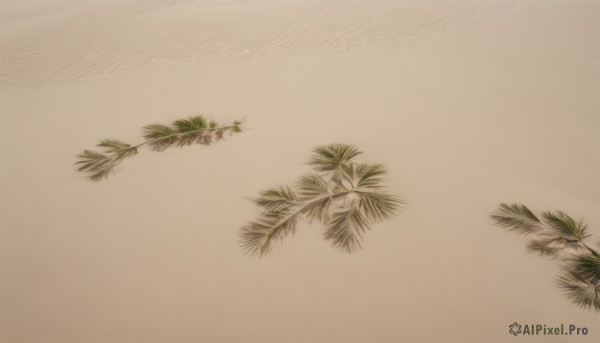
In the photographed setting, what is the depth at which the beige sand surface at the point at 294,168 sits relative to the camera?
8.38 feet

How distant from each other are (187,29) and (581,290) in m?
6.57

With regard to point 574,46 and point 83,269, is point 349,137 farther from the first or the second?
point 574,46

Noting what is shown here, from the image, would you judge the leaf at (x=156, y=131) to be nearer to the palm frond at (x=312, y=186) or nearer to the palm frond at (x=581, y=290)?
the palm frond at (x=312, y=186)

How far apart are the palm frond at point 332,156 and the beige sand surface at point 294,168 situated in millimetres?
187

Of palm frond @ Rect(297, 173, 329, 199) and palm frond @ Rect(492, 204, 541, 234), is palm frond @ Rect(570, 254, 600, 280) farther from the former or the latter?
palm frond @ Rect(297, 173, 329, 199)

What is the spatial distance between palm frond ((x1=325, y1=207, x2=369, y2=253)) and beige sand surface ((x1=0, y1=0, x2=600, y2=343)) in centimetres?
10

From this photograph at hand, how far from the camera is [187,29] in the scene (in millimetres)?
6598

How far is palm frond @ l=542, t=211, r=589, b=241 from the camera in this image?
282 centimetres

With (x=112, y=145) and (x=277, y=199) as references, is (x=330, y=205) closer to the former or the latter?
(x=277, y=199)

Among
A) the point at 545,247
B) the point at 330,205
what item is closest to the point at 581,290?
the point at 545,247

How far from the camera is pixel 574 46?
538 cm

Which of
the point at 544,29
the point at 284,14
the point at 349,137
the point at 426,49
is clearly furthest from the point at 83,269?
the point at 544,29

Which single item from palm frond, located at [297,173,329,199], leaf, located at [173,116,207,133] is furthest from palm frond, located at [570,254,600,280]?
leaf, located at [173,116,207,133]

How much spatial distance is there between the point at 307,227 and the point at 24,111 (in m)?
4.19
